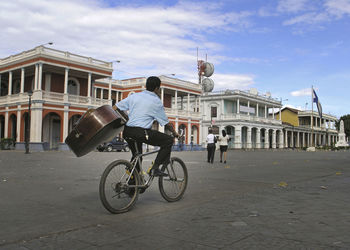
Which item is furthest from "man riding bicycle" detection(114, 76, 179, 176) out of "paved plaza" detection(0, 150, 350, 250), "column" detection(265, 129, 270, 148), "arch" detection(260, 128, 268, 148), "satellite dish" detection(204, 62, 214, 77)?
"satellite dish" detection(204, 62, 214, 77)

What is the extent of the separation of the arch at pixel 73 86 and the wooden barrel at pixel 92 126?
32853 mm

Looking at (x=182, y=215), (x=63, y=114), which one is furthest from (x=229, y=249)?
(x=63, y=114)

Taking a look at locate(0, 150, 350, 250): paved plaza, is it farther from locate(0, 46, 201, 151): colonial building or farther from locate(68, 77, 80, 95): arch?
locate(68, 77, 80, 95): arch

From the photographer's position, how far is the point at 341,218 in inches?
162

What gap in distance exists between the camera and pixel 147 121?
467 centimetres

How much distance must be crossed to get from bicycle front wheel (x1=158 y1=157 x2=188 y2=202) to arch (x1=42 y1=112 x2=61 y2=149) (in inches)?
1173

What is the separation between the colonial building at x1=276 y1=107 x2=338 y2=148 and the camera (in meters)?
71.2

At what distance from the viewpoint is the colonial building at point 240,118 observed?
5409 cm

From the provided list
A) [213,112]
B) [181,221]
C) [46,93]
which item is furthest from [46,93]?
[213,112]

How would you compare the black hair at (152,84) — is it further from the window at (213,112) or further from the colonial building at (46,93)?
the window at (213,112)

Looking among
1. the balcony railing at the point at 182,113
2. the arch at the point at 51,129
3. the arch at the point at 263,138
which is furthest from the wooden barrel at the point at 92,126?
the arch at the point at 263,138

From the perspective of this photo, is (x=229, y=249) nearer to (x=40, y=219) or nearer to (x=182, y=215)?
(x=182, y=215)

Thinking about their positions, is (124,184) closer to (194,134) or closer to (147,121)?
(147,121)

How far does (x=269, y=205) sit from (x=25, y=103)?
30829 millimetres
